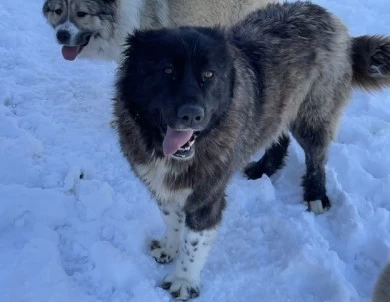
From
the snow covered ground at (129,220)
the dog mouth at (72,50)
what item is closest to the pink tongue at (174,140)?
the snow covered ground at (129,220)

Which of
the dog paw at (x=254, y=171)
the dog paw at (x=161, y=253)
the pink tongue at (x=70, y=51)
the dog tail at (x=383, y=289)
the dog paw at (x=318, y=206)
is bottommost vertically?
the dog paw at (x=161, y=253)

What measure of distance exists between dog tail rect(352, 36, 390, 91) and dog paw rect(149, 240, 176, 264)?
6.56 ft

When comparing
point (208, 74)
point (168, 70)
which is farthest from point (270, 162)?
point (168, 70)

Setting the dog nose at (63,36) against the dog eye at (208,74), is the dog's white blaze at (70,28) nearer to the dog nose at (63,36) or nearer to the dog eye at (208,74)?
the dog nose at (63,36)

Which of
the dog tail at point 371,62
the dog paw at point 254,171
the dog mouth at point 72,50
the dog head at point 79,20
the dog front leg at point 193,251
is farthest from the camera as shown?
the dog mouth at point 72,50

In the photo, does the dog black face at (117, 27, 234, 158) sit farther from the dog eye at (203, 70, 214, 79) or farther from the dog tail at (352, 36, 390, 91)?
the dog tail at (352, 36, 390, 91)

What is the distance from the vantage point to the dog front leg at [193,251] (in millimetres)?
2967

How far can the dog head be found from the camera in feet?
14.2

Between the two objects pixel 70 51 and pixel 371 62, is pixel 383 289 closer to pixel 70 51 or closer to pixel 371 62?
pixel 371 62

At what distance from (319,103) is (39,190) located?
89.3 inches

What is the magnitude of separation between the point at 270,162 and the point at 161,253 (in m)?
1.40

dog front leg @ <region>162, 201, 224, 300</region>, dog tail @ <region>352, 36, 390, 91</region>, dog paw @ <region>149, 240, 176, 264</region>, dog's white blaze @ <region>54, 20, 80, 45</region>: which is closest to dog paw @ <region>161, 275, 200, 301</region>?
dog front leg @ <region>162, 201, 224, 300</region>

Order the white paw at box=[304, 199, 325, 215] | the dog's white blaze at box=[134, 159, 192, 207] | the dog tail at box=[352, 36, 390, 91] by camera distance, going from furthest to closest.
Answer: the white paw at box=[304, 199, 325, 215] → the dog tail at box=[352, 36, 390, 91] → the dog's white blaze at box=[134, 159, 192, 207]

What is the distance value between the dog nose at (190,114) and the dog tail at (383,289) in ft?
4.49
